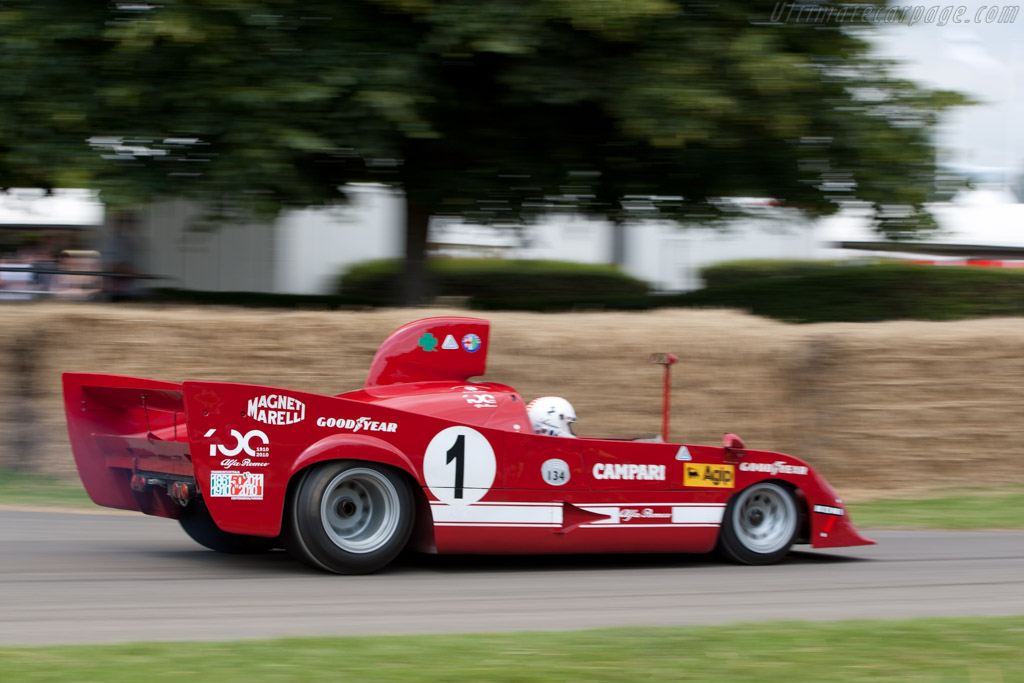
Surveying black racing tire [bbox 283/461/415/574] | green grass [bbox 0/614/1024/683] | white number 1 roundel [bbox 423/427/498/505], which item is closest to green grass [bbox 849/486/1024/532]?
white number 1 roundel [bbox 423/427/498/505]

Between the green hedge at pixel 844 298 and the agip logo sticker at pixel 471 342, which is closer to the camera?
the agip logo sticker at pixel 471 342

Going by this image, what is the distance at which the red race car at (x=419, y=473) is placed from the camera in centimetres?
584

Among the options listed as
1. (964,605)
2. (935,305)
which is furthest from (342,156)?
(964,605)

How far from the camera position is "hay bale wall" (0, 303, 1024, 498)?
985 cm

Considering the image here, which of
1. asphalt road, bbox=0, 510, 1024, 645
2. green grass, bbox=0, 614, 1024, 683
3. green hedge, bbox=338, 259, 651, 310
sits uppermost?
green hedge, bbox=338, 259, 651, 310

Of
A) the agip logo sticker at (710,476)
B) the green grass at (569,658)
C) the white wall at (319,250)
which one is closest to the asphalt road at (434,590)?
the green grass at (569,658)

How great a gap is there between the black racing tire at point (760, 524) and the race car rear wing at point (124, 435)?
3.31 metres

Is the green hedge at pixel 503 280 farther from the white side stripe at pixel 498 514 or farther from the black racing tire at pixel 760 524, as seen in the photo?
the white side stripe at pixel 498 514

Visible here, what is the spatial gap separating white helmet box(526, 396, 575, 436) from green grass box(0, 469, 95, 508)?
4.22 m

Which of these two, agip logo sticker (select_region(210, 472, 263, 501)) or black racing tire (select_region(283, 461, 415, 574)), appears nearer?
agip logo sticker (select_region(210, 472, 263, 501))

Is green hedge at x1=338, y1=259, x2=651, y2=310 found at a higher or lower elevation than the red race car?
higher

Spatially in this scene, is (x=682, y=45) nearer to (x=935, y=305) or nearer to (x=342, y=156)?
(x=342, y=156)

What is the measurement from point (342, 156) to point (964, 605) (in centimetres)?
786

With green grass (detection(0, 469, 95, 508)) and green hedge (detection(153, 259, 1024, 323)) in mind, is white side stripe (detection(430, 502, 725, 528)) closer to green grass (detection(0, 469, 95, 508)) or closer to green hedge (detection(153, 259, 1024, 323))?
green grass (detection(0, 469, 95, 508))
